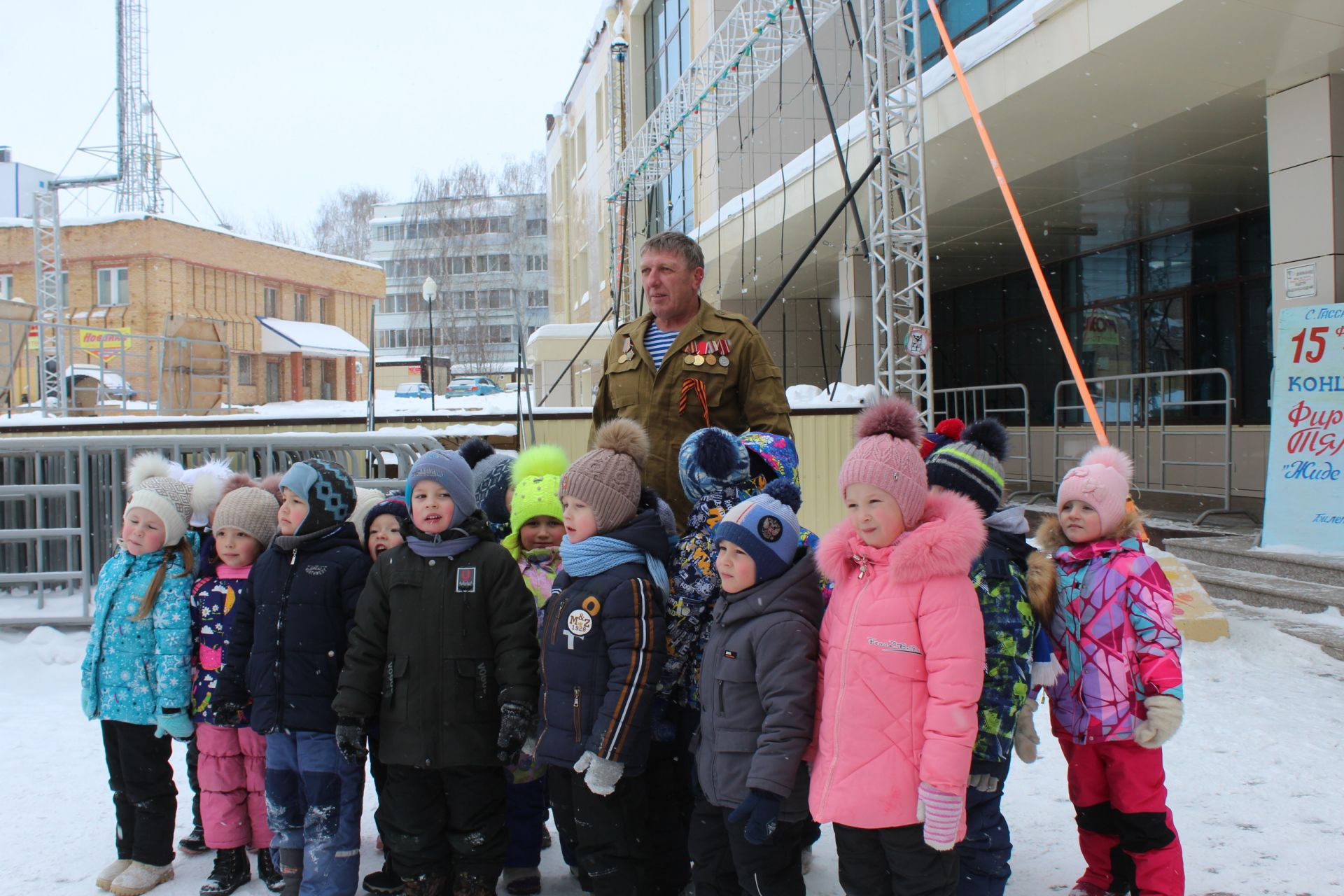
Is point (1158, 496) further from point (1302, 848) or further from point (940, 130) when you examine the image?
point (1302, 848)

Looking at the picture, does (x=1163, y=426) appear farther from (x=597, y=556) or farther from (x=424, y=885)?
(x=424, y=885)

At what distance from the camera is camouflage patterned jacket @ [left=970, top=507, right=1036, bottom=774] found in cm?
253

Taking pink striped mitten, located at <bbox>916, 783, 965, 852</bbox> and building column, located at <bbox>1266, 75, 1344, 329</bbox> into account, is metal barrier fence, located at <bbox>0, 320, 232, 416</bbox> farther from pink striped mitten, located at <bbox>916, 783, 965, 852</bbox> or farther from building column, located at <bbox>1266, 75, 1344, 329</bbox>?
building column, located at <bbox>1266, 75, 1344, 329</bbox>

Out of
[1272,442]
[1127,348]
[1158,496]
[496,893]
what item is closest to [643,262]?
[496,893]

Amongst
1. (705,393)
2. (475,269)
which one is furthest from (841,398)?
(475,269)

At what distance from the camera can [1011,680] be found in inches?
101

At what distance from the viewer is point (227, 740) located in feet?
10.6

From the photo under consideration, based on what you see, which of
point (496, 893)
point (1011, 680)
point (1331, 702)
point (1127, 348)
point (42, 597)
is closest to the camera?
point (1011, 680)

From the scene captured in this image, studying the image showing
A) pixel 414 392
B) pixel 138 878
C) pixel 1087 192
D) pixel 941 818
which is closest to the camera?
pixel 941 818

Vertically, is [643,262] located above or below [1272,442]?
above

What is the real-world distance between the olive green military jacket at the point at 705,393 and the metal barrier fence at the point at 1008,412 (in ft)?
29.0

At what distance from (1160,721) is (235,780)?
295 centimetres

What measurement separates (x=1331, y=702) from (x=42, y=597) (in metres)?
7.53

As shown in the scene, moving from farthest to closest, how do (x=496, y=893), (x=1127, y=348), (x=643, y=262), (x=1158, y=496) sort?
(x=1127, y=348)
(x=1158, y=496)
(x=643, y=262)
(x=496, y=893)
